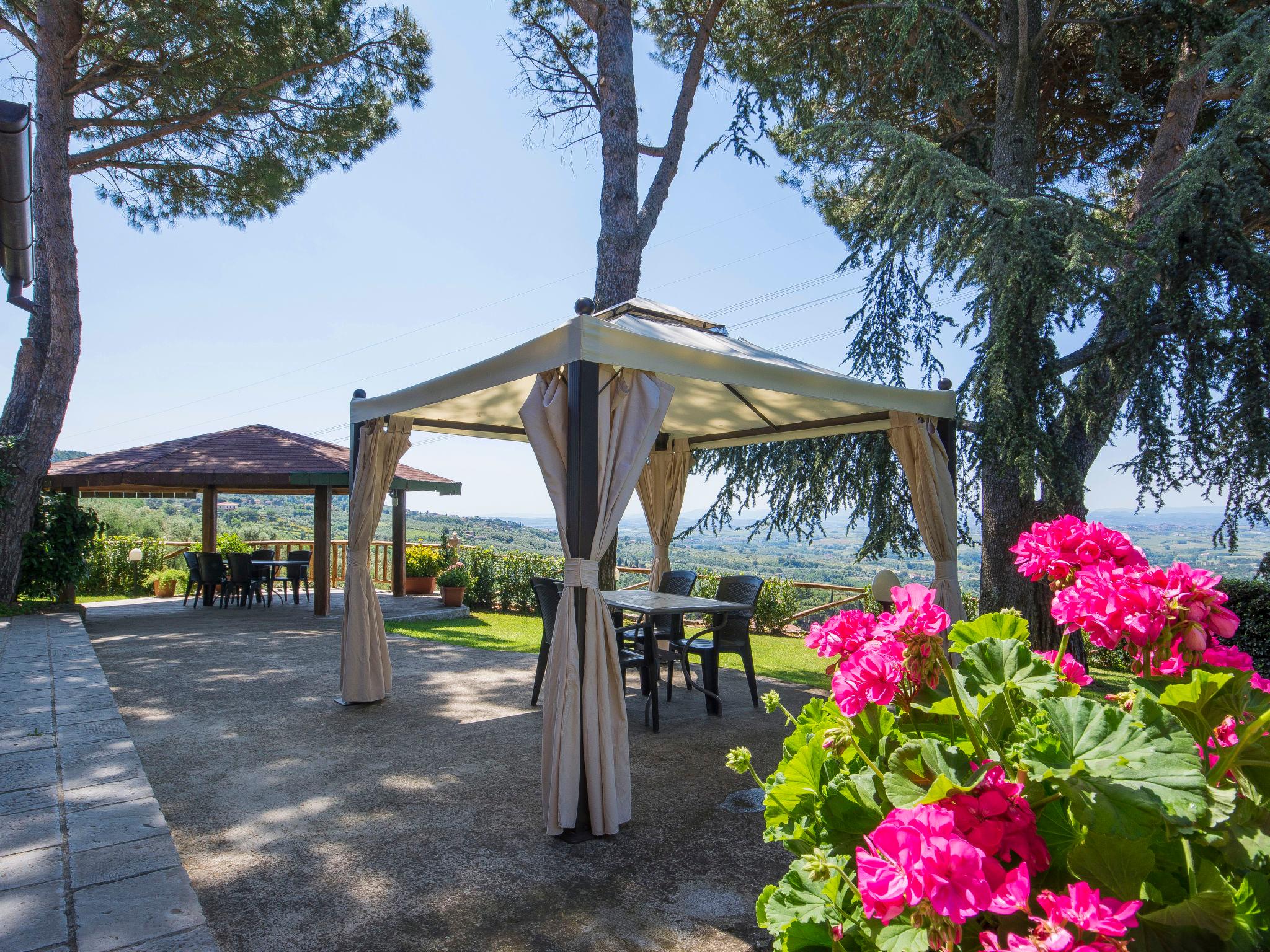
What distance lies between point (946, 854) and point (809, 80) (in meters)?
9.02

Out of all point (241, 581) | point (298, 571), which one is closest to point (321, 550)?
point (298, 571)

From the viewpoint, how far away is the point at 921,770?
43.9 inches

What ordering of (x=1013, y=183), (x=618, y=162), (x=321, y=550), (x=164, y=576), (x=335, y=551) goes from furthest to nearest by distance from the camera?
(x=335, y=551) < (x=164, y=576) < (x=321, y=550) < (x=618, y=162) < (x=1013, y=183)

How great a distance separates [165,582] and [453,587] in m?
5.19

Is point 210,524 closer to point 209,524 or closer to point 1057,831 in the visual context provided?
point 209,524

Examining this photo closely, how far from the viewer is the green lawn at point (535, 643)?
6.88 meters

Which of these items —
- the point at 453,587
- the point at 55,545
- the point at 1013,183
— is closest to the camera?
the point at 1013,183

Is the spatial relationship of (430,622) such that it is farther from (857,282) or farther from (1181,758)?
(1181,758)

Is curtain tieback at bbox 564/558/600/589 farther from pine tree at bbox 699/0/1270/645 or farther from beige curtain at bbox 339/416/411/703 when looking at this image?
pine tree at bbox 699/0/1270/645

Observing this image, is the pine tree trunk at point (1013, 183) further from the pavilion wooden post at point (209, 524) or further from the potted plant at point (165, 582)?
the potted plant at point (165, 582)

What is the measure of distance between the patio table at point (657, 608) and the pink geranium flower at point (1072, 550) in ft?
10.7

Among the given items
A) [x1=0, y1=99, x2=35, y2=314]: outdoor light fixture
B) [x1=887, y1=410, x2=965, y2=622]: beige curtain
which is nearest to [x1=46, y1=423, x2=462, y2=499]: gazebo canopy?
→ [x1=0, y1=99, x2=35, y2=314]: outdoor light fixture

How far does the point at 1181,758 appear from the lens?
3.07 ft

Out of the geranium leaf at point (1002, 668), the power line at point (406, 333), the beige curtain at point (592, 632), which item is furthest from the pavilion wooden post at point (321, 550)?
the geranium leaf at point (1002, 668)
